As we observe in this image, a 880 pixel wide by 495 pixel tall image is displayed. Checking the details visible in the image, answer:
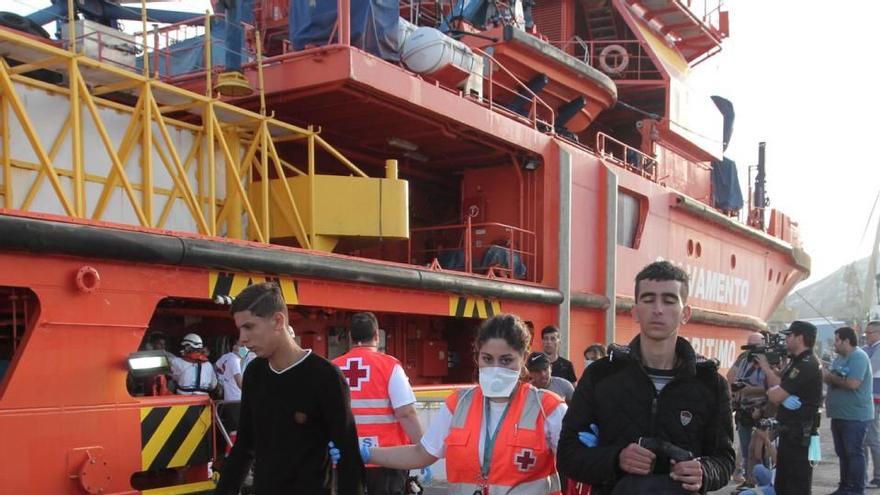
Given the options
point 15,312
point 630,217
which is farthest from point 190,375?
point 630,217

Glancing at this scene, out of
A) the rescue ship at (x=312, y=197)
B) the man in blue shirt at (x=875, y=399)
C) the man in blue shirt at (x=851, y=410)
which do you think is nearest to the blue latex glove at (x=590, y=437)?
the rescue ship at (x=312, y=197)

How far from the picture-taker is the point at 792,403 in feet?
18.3

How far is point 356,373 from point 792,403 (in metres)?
3.01

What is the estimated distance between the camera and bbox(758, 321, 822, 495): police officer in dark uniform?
5602 mm

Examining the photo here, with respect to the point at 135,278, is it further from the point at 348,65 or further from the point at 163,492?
the point at 348,65

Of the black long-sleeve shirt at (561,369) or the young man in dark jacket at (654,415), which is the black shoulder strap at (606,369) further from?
the black long-sleeve shirt at (561,369)

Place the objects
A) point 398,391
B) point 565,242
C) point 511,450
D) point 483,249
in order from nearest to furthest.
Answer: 1. point 511,450
2. point 398,391
3. point 565,242
4. point 483,249

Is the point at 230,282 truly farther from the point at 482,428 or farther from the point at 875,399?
the point at 875,399

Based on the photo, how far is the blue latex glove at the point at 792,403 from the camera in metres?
5.58

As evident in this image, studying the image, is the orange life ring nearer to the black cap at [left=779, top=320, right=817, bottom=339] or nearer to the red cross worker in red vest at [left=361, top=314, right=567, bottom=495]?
the black cap at [left=779, top=320, right=817, bottom=339]

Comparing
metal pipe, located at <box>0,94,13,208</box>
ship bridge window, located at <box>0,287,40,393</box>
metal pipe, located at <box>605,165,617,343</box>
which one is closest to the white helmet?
ship bridge window, located at <box>0,287,40,393</box>

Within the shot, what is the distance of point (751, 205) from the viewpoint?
16.9 m

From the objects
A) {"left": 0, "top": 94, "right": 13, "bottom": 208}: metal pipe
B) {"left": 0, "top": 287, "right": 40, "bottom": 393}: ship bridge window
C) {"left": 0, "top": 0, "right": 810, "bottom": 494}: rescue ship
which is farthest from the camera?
{"left": 0, "top": 94, "right": 13, "bottom": 208}: metal pipe

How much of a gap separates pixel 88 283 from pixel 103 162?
182cm
